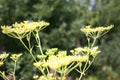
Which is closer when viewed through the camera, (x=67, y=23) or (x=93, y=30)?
(x=93, y=30)

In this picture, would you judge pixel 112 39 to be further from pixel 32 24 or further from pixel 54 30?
pixel 32 24

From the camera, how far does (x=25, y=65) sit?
12.7 m

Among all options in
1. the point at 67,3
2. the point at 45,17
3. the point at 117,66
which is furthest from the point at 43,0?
the point at 117,66

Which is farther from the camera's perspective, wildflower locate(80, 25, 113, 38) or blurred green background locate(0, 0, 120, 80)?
blurred green background locate(0, 0, 120, 80)

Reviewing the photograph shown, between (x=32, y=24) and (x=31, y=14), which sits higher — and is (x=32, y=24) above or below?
below

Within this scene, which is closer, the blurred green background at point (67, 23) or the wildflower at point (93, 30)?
the wildflower at point (93, 30)

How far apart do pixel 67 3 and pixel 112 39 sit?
3369mm

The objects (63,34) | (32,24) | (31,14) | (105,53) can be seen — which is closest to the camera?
(32,24)

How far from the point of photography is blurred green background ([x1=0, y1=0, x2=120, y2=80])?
13047 millimetres

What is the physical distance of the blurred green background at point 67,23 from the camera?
1305 centimetres

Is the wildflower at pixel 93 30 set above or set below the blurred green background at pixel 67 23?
below

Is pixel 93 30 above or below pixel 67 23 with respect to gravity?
below

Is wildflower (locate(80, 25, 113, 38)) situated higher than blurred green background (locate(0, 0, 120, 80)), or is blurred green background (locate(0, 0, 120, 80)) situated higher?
blurred green background (locate(0, 0, 120, 80))

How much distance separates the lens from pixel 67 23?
1623 centimetres
